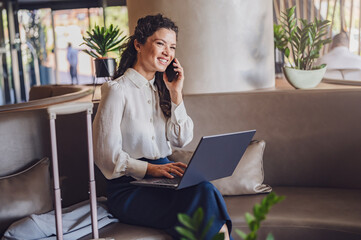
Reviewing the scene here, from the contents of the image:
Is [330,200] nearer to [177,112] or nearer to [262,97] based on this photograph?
[262,97]

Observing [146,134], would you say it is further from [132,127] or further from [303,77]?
[303,77]

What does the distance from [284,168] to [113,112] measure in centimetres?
125

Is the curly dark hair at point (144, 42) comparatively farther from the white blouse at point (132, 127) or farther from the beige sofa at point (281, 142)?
the beige sofa at point (281, 142)

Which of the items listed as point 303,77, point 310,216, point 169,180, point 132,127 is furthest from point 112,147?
point 303,77

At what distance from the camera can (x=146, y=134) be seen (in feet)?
8.47

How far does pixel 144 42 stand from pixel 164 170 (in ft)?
2.33

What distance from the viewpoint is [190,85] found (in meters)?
3.47

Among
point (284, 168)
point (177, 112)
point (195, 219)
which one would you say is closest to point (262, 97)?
point (284, 168)

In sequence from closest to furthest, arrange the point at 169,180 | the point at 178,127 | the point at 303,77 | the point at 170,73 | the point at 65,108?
the point at 65,108 < the point at 169,180 < the point at 178,127 < the point at 170,73 < the point at 303,77

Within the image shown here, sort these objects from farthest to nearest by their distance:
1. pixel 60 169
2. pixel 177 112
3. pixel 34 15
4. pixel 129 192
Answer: pixel 34 15 < pixel 60 169 < pixel 177 112 < pixel 129 192

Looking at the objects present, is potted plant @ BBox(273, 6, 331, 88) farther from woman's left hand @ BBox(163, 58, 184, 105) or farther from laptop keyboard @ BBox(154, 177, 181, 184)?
laptop keyboard @ BBox(154, 177, 181, 184)

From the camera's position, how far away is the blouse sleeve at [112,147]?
2.42 meters

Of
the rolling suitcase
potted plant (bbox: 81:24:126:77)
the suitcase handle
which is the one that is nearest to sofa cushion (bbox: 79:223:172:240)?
the rolling suitcase

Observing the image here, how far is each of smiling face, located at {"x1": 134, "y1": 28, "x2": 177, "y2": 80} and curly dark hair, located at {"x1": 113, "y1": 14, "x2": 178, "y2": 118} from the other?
3 cm
